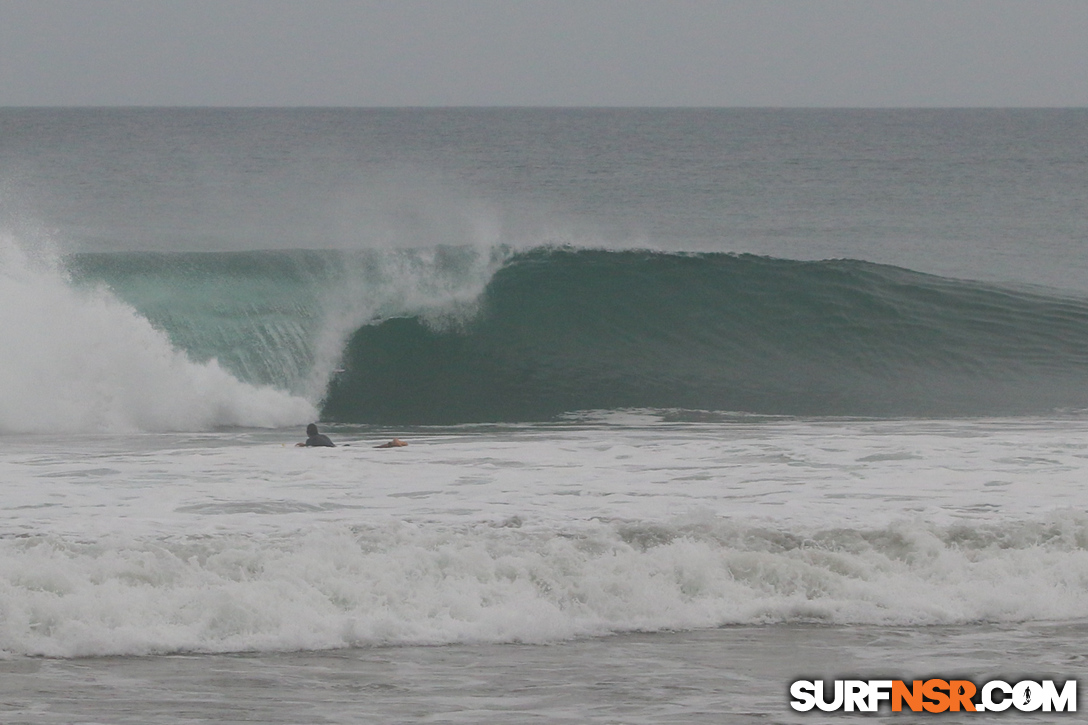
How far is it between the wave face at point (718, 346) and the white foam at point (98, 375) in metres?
1.20

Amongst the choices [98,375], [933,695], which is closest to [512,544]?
[933,695]

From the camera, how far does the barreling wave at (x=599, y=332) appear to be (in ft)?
53.1

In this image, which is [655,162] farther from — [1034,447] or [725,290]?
[1034,447]

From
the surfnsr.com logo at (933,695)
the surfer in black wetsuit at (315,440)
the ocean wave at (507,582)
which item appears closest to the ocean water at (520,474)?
the ocean wave at (507,582)

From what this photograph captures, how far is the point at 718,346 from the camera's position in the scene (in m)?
18.3

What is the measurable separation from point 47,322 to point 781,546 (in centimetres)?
1039

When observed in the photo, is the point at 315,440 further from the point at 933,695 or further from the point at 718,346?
the point at 718,346

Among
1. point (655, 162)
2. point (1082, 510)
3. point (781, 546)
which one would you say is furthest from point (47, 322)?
point (655, 162)

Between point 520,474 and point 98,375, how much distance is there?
6423 mm

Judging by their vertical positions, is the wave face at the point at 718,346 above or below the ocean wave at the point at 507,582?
above

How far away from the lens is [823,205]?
141ft

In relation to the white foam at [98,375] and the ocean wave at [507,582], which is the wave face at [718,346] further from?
the ocean wave at [507,582]

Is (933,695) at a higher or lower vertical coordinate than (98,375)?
lower

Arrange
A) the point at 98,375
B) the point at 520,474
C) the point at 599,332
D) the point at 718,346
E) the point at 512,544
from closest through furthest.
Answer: the point at 512,544, the point at 520,474, the point at 98,375, the point at 718,346, the point at 599,332
